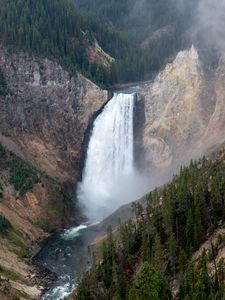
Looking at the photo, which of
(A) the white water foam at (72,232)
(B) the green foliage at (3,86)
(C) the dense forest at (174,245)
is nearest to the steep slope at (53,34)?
(B) the green foliage at (3,86)

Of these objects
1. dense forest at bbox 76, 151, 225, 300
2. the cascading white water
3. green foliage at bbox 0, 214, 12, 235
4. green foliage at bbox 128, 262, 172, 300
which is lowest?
green foliage at bbox 128, 262, 172, 300

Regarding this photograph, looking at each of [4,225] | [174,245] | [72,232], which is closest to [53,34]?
[72,232]

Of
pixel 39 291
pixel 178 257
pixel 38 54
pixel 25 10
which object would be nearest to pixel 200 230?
pixel 178 257

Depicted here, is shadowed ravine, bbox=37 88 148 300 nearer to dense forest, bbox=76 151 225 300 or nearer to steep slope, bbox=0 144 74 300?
steep slope, bbox=0 144 74 300

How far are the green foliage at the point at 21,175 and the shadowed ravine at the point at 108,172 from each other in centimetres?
1196

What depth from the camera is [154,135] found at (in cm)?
13000

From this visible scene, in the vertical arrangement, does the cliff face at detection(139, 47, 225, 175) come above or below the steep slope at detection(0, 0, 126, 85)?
below

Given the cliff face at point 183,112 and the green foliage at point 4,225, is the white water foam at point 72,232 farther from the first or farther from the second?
the cliff face at point 183,112

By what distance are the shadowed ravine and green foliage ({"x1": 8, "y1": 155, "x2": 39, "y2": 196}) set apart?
12.0 meters

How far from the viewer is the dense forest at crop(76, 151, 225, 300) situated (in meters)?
65.8

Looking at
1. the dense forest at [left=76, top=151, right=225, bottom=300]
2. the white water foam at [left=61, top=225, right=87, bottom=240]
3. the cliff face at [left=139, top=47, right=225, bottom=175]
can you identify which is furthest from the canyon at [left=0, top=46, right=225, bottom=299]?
the dense forest at [left=76, top=151, right=225, bottom=300]

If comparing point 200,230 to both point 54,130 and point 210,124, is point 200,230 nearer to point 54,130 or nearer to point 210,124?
point 210,124

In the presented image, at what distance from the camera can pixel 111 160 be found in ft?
447

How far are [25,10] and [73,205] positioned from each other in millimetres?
56837
